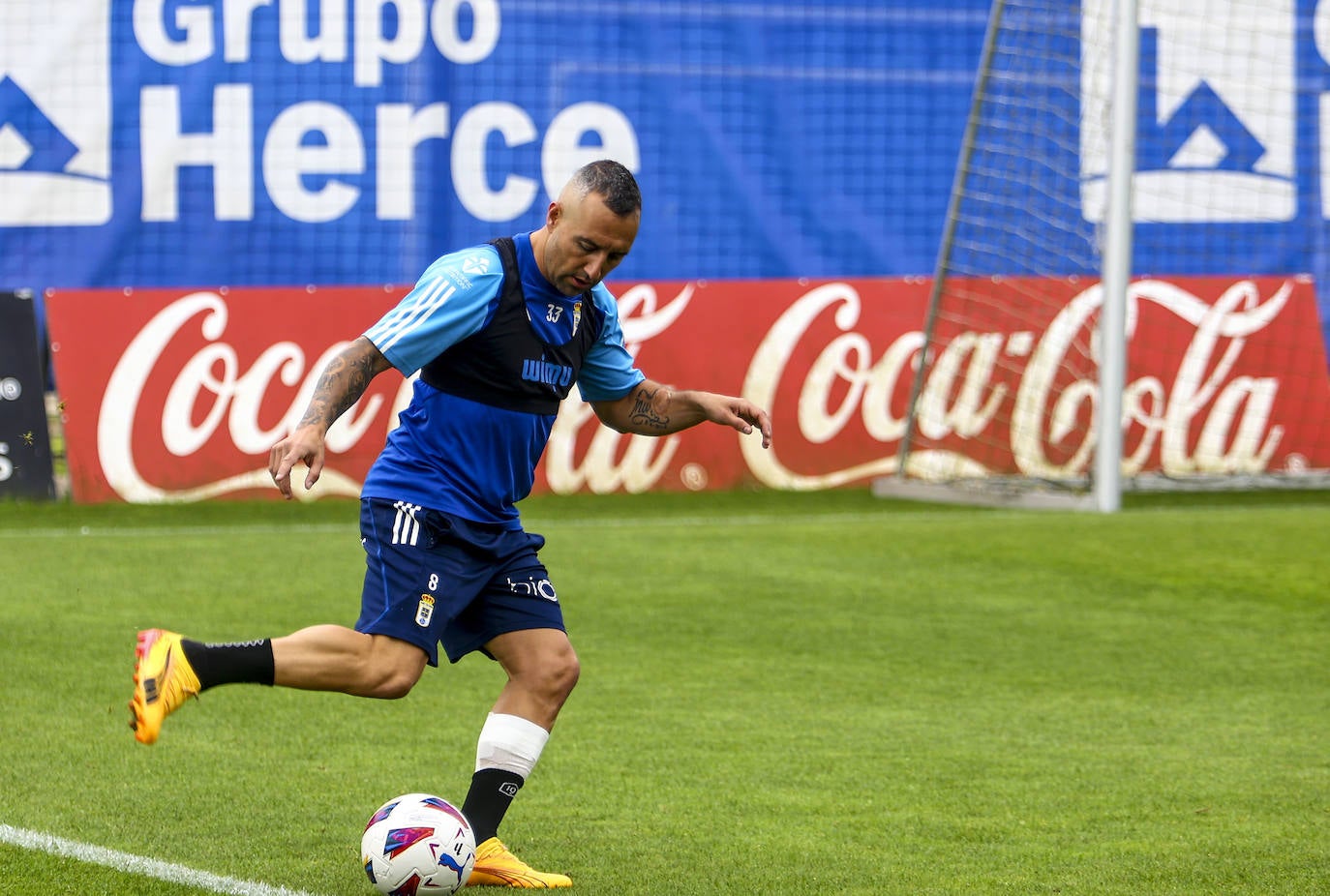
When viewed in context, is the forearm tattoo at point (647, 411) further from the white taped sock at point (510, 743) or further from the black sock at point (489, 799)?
the black sock at point (489, 799)

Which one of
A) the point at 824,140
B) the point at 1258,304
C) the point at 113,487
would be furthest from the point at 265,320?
the point at 1258,304

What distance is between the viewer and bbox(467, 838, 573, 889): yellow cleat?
4434 millimetres

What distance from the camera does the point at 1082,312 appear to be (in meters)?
14.0

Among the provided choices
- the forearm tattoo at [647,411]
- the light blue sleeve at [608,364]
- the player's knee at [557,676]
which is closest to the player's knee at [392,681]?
the player's knee at [557,676]

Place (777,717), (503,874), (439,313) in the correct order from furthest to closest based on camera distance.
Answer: (777,717) → (503,874) → (439,313)

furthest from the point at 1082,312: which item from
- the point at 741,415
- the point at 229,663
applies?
the point at 229,663

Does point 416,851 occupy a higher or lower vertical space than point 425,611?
lower

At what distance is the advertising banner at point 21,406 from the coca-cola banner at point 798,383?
10.1 inches

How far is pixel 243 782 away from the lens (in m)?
5.52

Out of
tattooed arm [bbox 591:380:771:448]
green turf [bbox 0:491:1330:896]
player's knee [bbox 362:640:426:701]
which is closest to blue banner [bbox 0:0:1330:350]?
green turf [bbox 0:491:1330:896]

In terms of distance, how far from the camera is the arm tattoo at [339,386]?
411 centimetres

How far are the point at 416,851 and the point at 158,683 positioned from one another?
27.0 inches

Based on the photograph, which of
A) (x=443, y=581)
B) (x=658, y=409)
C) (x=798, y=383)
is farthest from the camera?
(x=798, y=383)

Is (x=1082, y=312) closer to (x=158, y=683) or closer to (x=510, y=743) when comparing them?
(x=510, y=743)
